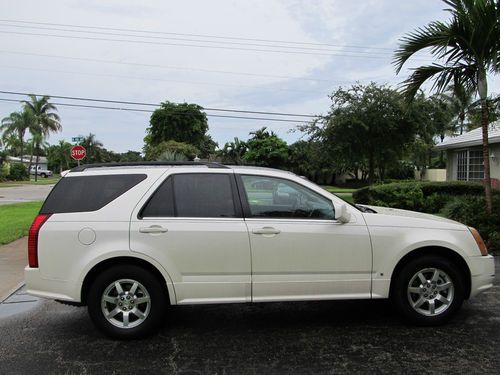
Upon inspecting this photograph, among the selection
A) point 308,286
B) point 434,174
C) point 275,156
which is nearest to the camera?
point 308,286

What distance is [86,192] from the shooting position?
15.9 feet

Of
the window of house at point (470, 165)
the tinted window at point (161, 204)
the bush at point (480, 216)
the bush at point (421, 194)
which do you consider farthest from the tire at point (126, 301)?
the window of house at point (470, 165)

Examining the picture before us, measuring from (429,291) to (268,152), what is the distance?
4576cm

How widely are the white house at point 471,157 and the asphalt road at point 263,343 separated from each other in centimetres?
1309

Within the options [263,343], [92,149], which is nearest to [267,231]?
[263,343]

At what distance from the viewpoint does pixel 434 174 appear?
44969mm

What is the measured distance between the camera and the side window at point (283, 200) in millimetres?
4922

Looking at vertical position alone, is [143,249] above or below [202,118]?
below

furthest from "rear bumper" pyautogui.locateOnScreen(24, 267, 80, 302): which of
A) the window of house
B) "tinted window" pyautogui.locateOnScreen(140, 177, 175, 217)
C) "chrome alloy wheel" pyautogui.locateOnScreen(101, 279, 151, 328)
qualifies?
the window of house

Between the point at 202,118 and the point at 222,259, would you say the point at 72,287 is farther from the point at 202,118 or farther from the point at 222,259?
the point at 202,118

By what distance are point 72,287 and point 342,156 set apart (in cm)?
1685

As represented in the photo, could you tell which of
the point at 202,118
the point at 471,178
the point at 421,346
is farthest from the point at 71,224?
the point at 202,118

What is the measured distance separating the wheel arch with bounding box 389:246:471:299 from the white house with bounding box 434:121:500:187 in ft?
41.9

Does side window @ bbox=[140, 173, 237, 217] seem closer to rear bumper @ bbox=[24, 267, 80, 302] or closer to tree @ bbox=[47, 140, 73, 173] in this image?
→ rear bumper @ bbox=[24, 267, 80, 302]
